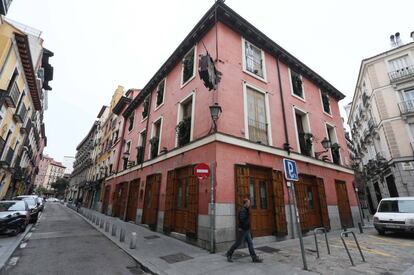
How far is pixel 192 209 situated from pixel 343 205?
10.2 m

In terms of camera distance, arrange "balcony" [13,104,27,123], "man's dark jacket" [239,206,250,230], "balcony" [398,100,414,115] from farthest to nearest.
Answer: "balcony" [398,100,414,115]
"balcony" [13,104,27,123]
"man's dark jacket" [239,206,250,230]

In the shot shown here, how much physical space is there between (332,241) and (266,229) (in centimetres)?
272

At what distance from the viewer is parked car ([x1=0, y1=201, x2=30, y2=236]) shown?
8.35m

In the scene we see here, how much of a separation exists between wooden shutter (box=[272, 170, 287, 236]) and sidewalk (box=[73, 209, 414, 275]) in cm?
62

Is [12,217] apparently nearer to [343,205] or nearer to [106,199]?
[106,199]

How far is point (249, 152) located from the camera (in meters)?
8.84

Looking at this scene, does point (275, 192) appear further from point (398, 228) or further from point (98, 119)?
point (98, 119)

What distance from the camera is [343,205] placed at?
12727mm

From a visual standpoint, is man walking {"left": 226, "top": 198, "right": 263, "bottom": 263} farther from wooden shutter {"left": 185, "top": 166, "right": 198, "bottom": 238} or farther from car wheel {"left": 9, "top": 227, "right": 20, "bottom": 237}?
car wheel {"left": 9, "top": 227, "right": 20, "bottom": 237}

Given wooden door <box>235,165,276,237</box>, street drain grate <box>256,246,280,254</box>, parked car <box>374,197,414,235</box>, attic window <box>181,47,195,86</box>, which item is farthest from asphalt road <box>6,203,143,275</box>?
parked car <box>374,197,414,235</box>

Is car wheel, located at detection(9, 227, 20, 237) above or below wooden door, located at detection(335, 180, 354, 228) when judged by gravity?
below


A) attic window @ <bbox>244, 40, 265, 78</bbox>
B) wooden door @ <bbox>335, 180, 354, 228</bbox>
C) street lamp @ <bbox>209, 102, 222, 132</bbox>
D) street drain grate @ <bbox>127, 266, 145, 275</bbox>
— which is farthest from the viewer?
wooden door @ <bbox>335, 180, 354, 228</bbox>

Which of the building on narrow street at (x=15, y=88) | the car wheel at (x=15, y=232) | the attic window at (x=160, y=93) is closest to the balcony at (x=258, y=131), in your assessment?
the attic window at (x=160, y=93)

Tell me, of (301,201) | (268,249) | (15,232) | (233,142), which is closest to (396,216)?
(301,201)
